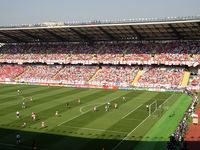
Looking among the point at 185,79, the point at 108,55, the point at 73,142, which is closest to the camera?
the point at 73,142

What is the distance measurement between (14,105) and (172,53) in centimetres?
4121

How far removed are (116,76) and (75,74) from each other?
34.0 ft

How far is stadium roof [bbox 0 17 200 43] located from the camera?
2753 inches

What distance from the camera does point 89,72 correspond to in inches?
3204

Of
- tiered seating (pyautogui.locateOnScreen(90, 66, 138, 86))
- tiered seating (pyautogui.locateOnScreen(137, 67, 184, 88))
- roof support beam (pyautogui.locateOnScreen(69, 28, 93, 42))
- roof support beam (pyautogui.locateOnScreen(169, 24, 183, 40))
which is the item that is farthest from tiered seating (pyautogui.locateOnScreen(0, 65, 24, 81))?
roof support beam (pyautogui.locateOnScreen(169, 24, 183, 40))

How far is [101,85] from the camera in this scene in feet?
243

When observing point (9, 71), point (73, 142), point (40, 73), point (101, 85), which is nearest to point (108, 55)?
point (101, 85)

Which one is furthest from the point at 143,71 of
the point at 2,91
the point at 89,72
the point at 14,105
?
the point at 14,105

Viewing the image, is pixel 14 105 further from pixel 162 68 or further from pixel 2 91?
pixel 162 68

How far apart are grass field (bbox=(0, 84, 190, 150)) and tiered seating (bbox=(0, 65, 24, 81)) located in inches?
1093

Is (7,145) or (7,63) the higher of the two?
(7,63)

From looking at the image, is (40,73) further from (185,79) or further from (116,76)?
(185,79)

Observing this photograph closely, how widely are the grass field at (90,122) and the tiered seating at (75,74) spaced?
Result: 1835 cm

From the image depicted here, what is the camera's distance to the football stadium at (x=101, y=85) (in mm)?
33312
